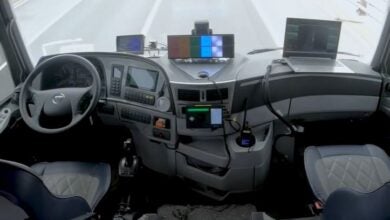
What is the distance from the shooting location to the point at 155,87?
2.08 meters

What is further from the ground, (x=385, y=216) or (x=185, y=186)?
(x=385, y=216)

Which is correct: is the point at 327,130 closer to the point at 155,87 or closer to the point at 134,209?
the point at 155,87

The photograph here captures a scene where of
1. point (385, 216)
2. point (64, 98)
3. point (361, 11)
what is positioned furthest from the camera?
point (361, 11)

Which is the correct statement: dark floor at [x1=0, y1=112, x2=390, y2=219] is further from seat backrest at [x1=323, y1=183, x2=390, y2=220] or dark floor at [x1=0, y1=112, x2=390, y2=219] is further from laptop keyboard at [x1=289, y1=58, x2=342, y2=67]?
seat backrest at [x1=323, y1=183, x2=390, y2=220]

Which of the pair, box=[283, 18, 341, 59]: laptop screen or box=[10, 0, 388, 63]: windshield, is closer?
box=[283, 18, 341, 59]: laptop screen

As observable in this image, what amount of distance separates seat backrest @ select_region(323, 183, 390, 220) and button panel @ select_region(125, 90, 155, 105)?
1.14 m

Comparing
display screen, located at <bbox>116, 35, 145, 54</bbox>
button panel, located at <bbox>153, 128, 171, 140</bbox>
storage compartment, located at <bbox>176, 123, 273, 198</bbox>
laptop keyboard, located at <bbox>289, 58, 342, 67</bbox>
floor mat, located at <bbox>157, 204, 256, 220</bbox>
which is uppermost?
display screen, located at <bbox>116, 35, 145, 54</bbox>

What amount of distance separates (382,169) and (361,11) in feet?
3.46

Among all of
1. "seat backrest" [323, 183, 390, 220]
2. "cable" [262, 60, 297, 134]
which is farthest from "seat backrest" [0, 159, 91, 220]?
"cable" [262, 60, 297, 134]

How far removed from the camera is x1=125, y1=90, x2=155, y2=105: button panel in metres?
2.09

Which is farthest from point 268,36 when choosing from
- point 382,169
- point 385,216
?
point 385,216

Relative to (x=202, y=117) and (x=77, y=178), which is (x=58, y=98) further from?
(x=202, y=117)

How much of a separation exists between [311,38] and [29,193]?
175cm

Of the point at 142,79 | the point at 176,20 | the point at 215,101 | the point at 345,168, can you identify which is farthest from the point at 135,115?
the point at 345,168
